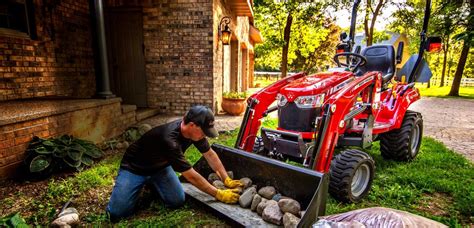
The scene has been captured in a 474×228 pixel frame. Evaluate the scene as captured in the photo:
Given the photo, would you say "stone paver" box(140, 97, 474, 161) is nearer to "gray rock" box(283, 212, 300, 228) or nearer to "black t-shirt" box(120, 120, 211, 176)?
"black t-shirt" box(120, 120, 211, 176)

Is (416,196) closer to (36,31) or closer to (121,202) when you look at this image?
(121,202)

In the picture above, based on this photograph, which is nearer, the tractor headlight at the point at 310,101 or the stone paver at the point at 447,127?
the tractor headlight at the point at 310,101

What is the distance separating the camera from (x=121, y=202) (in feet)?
8.33

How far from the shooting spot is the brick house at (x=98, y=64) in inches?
158

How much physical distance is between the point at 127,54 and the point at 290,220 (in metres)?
6.26

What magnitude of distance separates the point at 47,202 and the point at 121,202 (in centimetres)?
93

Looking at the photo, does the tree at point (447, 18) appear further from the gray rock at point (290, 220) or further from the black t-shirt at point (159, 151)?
the black t-shirt at point (159, 151)

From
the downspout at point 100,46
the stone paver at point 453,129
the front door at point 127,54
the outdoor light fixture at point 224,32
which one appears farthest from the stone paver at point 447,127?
the outdoor light fixture at point 224,32

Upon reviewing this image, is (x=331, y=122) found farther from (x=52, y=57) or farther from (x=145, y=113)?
(x=52, y=57)

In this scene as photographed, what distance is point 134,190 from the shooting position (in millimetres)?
2605

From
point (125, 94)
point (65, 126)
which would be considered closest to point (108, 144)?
point (65, 126)

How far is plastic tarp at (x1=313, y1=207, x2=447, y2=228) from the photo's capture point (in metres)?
1.72

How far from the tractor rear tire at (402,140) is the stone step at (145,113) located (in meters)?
4.81

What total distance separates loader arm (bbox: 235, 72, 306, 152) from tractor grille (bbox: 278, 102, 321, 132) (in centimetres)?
37
